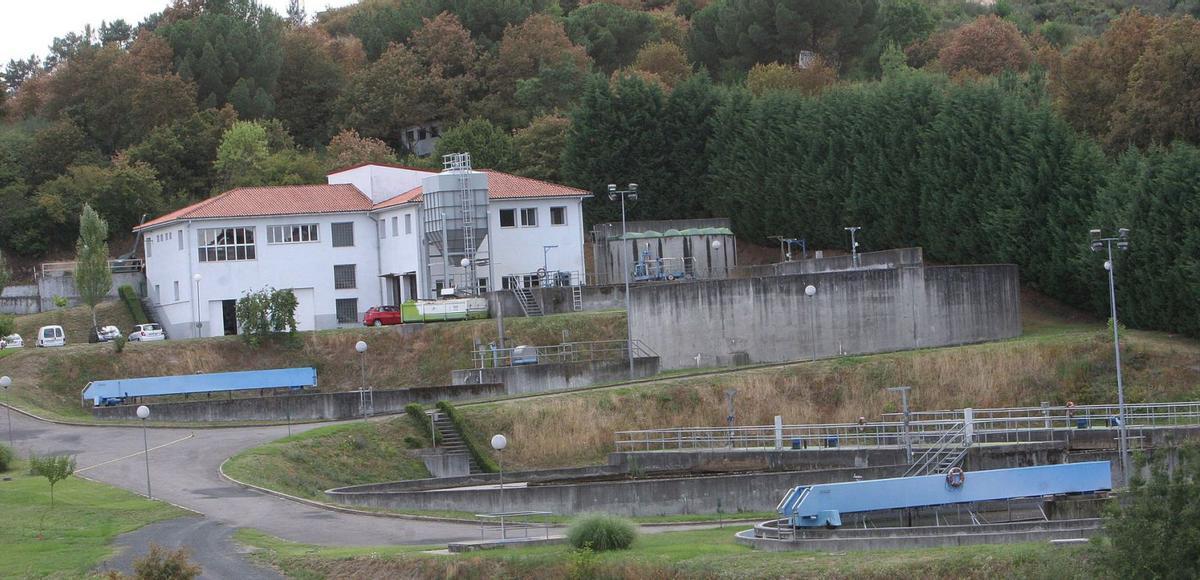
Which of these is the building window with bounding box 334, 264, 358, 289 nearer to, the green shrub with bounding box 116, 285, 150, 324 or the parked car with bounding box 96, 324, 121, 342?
the green shrub with bounding box 116, 285, 150, 324

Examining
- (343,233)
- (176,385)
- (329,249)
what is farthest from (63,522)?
(343,233)

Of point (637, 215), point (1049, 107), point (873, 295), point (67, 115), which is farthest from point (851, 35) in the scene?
point (67, 115)

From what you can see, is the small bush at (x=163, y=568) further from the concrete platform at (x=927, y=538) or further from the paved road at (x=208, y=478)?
the concrete platform at (x=927, y=538)

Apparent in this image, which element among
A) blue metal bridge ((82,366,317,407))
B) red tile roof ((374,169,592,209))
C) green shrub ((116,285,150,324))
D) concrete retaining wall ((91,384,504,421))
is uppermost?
red tile roof ((374,169,592,209))

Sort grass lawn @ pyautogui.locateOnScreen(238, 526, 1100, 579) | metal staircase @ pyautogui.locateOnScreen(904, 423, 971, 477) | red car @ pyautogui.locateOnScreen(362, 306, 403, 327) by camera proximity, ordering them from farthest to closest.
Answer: red car @ pyautogui.locateOnScreen(362, 306, 403, 327)
metal staircase @ pyautogui.locateOnScreen(904, 423, 971, 477)
grass lawn @ pyautogui.locateOnScreen(238, 526, 1100, 579)

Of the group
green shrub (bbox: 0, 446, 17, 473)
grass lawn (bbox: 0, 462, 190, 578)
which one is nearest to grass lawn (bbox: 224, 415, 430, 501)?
grass lawn (bbox: 0, 462, 190, 578)

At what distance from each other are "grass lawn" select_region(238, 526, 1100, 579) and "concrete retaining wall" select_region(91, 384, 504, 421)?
65.3 ft

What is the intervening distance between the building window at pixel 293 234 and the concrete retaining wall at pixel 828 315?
18.2m

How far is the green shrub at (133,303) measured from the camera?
7000 centimetres

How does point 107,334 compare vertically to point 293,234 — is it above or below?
below

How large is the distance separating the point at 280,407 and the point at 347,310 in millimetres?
16701

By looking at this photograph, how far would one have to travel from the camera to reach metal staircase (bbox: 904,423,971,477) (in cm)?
4184

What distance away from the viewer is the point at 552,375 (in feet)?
182

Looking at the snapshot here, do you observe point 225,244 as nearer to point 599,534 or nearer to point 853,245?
point 853,245
